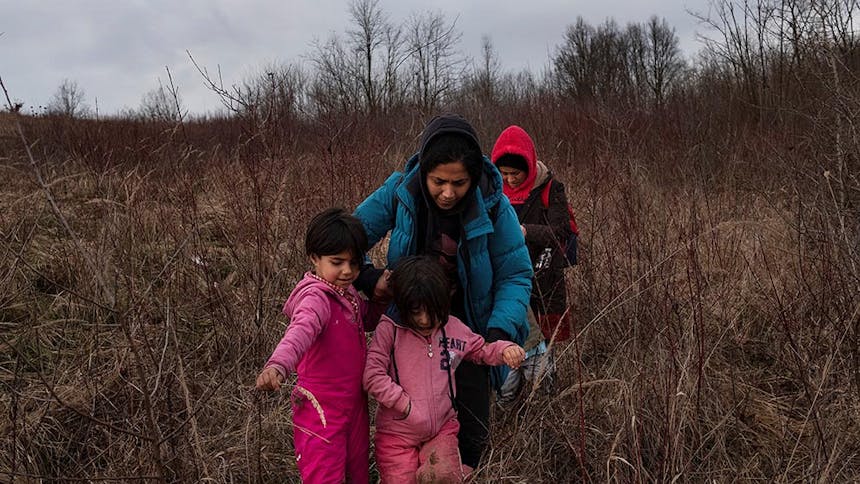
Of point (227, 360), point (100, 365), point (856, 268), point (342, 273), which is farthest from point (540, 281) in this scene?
point (100, 365)

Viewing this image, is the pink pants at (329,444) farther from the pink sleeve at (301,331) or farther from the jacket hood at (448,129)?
the jacket hood at (448,129)

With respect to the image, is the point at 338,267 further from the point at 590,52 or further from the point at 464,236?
the point at 590,52

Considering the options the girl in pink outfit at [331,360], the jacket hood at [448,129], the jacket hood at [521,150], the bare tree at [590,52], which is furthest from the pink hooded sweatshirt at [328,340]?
the bare tree at [590,52]

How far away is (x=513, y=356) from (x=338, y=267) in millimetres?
550

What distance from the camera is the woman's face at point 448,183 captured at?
68.3 inches

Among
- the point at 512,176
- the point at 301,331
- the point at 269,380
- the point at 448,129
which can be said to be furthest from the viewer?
the point at 512,176

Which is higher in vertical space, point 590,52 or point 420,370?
point 590,52

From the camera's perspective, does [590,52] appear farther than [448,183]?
Yes

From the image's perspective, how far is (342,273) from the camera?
1.68m

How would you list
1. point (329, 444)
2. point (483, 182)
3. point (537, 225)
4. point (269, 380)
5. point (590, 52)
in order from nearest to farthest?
point (269, 380) → point (329, 444) → point (483, 182) → point (537, 225) → point (590, 52)

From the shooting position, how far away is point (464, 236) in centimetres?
183

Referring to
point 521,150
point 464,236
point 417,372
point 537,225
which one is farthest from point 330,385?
point 521,150

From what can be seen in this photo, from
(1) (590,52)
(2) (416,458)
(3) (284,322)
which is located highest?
(1) (590,52)

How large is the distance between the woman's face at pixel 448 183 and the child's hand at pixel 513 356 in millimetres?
463
